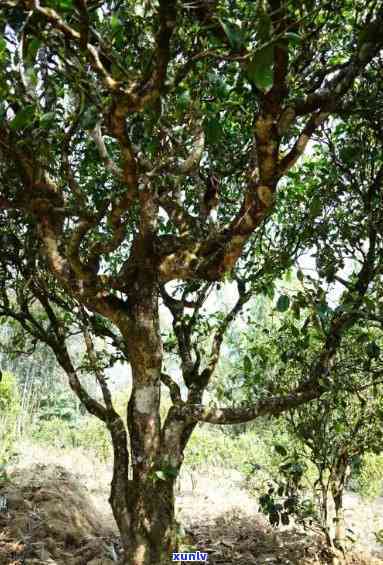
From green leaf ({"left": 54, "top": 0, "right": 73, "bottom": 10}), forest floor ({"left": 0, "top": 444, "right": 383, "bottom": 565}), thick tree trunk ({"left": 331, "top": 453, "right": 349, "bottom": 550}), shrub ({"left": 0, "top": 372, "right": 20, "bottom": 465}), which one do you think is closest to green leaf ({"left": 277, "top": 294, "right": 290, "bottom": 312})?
green leaf ({"left": 54, "top": 0, "right": 73, "bottom": 10})

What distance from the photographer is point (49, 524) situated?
4477mm

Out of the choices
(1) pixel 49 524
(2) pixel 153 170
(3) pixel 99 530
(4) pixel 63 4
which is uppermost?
(2) pixel 153 170

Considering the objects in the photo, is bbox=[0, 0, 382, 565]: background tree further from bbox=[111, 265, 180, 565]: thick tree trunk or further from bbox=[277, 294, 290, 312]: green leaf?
bbox=[277, 294, 290, 312]: green leaf

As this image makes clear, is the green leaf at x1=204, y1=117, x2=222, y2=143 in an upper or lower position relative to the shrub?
upper

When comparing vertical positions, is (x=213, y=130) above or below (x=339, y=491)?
above

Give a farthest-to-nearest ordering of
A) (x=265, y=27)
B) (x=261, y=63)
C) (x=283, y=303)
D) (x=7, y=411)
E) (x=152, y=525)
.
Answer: (x=7, y=411)
(x=152, y=525)
(x=283, y=303)
(x=265, y=27)
(x=261, y=63)

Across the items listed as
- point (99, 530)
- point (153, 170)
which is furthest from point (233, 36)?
point (99, 530)

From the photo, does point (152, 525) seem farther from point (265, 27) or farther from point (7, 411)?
point (7, 411)

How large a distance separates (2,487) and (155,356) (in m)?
3.46

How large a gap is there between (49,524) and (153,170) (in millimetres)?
3579

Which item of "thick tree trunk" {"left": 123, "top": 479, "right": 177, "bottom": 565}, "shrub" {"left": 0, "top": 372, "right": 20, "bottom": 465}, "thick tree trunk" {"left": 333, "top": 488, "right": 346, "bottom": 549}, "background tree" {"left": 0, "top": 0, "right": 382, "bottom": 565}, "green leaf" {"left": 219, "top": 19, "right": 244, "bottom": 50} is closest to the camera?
"green leaf" {"left": 219, "top": 19, "right": 244, "bottom": 50}

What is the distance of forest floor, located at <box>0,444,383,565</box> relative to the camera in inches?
155

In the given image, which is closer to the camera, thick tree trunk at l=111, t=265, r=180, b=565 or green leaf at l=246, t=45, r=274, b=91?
green leaf at l=246, t=45, r=274, b=91

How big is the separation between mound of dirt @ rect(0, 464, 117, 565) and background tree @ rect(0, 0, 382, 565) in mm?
1199
